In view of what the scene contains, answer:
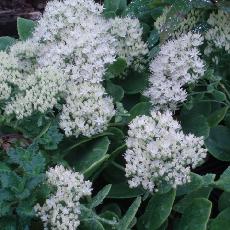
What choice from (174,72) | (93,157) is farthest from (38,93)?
(174,72)

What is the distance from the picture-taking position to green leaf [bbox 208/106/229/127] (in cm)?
200

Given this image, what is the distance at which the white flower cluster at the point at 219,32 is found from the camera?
6.76ft

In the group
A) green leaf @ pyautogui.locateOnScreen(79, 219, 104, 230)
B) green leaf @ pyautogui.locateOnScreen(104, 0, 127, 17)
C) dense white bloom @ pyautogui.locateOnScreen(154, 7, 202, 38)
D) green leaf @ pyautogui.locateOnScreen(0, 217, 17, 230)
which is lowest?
green leaf @ pyautogui.locateOnScreen(79, 219, 104, 230)

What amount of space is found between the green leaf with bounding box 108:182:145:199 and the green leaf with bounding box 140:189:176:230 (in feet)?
0.22

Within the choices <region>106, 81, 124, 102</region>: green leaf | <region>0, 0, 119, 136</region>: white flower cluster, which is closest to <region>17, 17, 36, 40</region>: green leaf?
<region>0, 0, 119, 136</region>: white flower cluster

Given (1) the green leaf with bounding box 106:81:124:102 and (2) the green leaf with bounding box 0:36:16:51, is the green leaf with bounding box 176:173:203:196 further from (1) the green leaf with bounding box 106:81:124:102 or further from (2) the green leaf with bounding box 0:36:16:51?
(2) the green leaf with bounding box 0:36:16:51

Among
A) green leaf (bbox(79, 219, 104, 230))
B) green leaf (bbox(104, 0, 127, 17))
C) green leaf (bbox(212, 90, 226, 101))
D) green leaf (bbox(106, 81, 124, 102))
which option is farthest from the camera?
green leaf (bbox(104, 0, 127, 17))

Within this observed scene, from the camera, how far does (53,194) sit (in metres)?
1.63

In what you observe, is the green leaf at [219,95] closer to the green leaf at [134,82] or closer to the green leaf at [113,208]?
the green leaf at [134,82]

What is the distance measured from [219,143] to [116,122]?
0.43 m

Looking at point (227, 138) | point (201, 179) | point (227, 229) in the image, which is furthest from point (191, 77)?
point (227, 229)

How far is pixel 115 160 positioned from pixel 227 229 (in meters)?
0.50

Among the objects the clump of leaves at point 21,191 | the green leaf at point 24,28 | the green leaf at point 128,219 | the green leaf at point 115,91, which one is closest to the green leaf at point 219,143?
the green leaf at point 115,91

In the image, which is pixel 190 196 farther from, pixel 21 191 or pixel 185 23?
pixel 185 23
